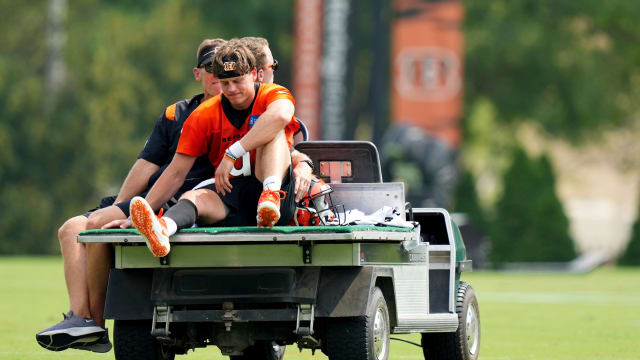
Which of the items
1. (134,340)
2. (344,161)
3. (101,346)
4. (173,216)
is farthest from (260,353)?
(173,216)

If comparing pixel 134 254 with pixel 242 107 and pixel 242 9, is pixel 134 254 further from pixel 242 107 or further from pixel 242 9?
pixel 242 9

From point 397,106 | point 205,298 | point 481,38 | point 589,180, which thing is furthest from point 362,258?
point 589,180

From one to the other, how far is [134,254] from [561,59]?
4565 centimetres

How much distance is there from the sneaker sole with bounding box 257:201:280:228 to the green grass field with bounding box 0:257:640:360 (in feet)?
11.5

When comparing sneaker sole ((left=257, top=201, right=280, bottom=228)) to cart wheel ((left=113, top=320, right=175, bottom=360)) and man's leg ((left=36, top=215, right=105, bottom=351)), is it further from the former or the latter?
man's leg ((left=36, top=215, right=105, bottom=351))

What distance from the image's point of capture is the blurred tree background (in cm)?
4647

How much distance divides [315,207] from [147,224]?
1.62 meters

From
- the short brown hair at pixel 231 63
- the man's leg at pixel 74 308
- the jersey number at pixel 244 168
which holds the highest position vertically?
the short brown hair at pixel 231 63

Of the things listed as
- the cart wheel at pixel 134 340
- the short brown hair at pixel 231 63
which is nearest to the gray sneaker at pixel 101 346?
the cart wheel at pixel 134 340

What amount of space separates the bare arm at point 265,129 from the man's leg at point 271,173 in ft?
0.18

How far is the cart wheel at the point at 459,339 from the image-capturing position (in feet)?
35.3

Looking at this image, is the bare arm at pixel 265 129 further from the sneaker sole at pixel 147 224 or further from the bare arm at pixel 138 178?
the bare arm at pixel 138 178

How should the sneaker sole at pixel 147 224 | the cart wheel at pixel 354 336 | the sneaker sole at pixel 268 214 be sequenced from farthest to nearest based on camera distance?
the cart wheel at pixel 354 336
the sneaker sole at pixel 268 214
the sneaker sole at pixel 147 224

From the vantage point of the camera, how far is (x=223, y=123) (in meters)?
9.91
